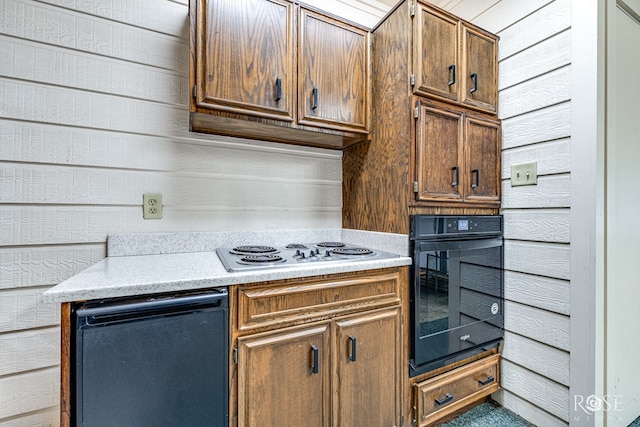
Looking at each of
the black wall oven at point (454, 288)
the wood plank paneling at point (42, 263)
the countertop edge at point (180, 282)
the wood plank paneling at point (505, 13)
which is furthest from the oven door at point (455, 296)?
the wood plank paneling at point (42, 263)

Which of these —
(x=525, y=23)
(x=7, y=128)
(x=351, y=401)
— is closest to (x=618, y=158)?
(x=525, y=23)

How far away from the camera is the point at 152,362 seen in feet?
2.99

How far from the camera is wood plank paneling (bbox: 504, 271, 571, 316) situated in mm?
1438

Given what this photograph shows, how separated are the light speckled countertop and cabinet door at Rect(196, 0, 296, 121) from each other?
2.32 feet

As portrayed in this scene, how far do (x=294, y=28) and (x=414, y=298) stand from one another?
1494 mm

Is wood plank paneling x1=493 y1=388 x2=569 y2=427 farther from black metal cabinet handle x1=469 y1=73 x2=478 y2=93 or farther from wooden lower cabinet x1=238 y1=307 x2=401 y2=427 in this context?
black metal cabinet handle x1=469 y1=73 x2=478 y2=93

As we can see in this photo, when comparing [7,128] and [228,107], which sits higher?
[228,107]

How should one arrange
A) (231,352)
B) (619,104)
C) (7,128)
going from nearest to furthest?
1. (231,352)
2. (7,128)
3. (619,104)

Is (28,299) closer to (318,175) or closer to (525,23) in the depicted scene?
(318,175)

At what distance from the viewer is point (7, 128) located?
1.24m

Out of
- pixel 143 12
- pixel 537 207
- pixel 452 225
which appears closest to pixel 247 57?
pixel 143 12

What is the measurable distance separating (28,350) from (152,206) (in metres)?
0.79

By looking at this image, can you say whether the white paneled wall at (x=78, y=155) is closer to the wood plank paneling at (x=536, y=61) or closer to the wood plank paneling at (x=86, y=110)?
the wood plank paneling at (x=86, y=110)

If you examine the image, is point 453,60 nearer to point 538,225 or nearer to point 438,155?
point 438,155
